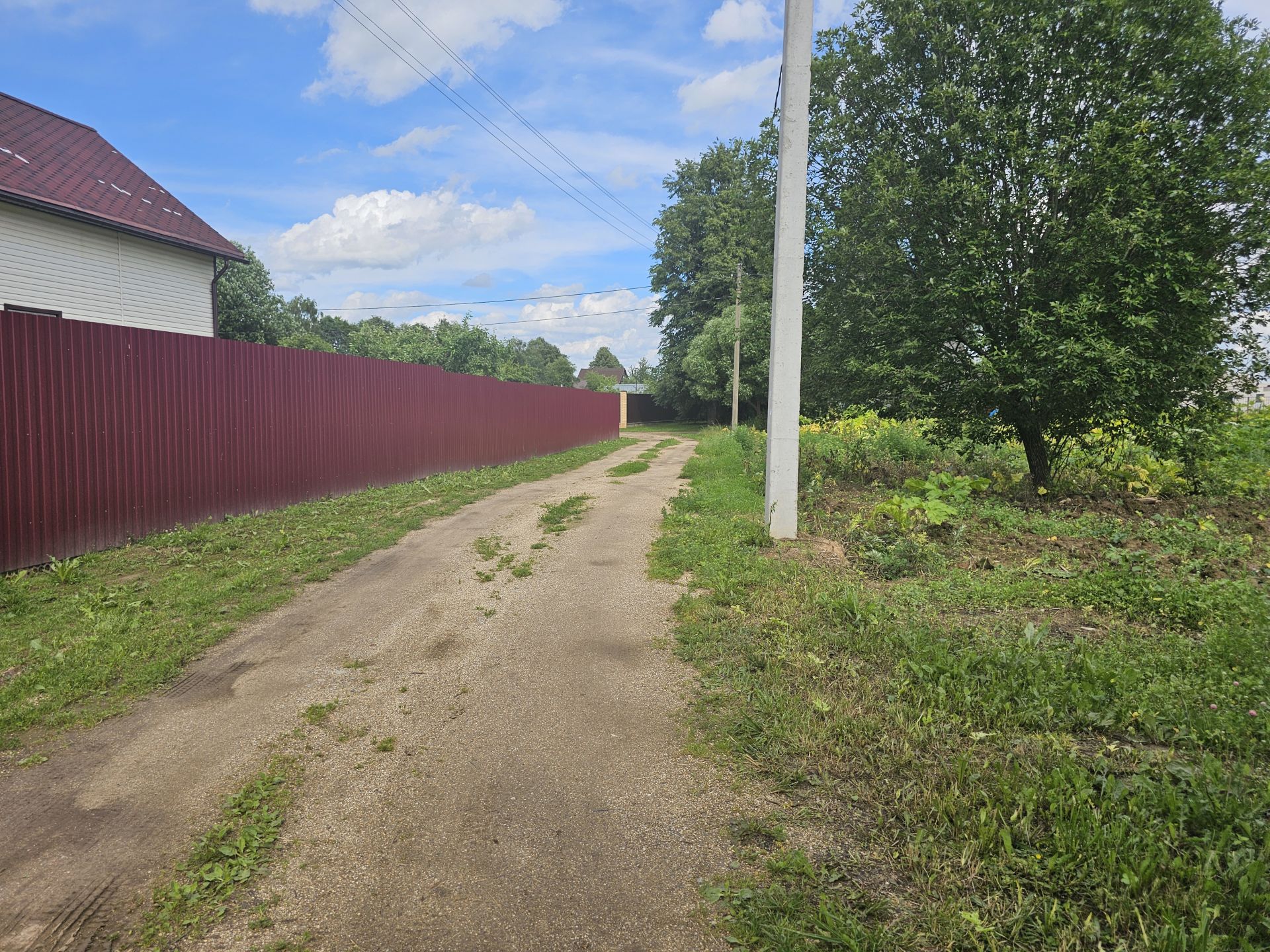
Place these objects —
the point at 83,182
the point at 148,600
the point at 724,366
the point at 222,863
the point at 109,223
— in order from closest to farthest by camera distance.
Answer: the point at 222,863 → the point at 148,600 → the point at 109,223 → the point at 83,182 → the point at 724,366

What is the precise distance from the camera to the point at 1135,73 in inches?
288

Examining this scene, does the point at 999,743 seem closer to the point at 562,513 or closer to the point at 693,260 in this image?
the point at 562,513

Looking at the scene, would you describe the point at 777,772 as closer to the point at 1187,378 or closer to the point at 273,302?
the point at 1187,378

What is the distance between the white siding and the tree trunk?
13.6 metres

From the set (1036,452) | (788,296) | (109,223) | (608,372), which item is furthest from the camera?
(608,372)

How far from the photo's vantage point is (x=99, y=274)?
1239cm

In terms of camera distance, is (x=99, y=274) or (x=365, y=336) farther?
(x=365, y=336)

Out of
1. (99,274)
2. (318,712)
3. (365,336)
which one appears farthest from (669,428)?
(318,712)

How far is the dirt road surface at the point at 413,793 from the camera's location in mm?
2086

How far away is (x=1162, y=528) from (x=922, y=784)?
5.22 meters

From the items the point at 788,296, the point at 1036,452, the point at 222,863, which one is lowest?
the point at 222,863

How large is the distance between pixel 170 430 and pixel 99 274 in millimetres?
7830

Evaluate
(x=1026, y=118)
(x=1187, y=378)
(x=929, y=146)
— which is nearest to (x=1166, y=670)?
(x=1187, y=378)

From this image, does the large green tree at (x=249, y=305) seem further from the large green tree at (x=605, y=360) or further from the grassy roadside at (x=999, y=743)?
the large green tree at (x=605, y=360)
